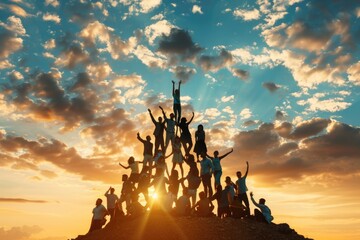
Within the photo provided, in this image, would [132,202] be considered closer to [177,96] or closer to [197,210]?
[197,210]

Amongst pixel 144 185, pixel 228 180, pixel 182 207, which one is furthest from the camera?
pixel 144 185

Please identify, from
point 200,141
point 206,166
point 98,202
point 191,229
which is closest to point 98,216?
point 98,202

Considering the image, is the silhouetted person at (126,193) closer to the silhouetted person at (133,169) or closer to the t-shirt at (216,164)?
the silhouetted person at (133,169)

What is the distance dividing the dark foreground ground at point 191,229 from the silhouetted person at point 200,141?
552 centimetres

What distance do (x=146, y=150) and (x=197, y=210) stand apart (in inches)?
223

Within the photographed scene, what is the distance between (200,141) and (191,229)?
706 cm

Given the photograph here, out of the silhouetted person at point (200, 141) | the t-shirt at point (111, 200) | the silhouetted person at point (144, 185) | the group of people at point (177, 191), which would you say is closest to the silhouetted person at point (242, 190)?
the group of people at point (177, 191)

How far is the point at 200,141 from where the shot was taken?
22.1 m

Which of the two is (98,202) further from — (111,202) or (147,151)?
(147,151)

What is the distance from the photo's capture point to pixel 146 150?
2211cm

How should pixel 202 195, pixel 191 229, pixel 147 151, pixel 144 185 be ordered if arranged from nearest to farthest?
pixel 191 229 → pixel 202 195 → pixel 144 185 → pixel 147 151

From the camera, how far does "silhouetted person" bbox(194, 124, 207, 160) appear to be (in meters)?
22.1

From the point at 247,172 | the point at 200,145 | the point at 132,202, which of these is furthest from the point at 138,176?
the point at 247,172

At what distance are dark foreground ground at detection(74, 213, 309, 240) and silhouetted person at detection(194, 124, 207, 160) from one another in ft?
18.1
